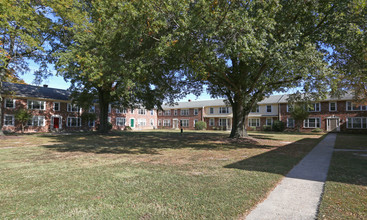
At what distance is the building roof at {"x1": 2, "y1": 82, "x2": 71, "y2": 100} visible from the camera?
2959cm

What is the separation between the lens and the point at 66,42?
2086cm

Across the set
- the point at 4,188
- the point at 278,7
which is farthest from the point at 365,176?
the point at 4,188

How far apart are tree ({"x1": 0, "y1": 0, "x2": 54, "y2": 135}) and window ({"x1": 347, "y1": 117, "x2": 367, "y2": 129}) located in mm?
40846

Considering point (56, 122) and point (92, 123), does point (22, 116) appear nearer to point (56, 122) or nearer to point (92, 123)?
point (56, 122)

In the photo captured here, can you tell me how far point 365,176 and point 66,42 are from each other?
23.8 m

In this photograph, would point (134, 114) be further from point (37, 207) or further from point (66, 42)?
point (37, 207)

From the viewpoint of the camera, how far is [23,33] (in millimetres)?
17984

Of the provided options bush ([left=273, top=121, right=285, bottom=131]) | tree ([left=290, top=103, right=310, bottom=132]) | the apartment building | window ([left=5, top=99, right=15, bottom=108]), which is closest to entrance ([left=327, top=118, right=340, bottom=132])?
tree ([left=290, top=103, right=310, bottom=132])

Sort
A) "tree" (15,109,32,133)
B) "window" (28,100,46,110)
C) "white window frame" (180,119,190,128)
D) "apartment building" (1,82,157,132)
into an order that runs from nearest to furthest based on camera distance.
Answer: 1. "tree" (15,109,32,133)
2. "apartment building" (1,82,157,132)
3. "window" (28,100,46,110)
4. "white window frame" (180,119,190,128)

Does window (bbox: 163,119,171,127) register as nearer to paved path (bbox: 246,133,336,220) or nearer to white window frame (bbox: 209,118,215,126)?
white window frame (bbox: 209,118,215,126)

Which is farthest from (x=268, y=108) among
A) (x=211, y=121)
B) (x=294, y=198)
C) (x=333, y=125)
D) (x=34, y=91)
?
(x=34, y=91)

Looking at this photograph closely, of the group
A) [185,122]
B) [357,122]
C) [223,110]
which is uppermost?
[223,110]

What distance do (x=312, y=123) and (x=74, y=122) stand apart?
39601 millimetres

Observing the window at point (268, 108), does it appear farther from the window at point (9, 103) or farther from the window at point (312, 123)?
the window at point (9, 103)
